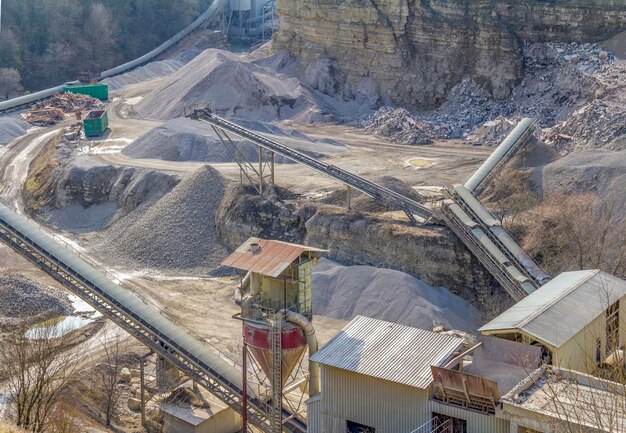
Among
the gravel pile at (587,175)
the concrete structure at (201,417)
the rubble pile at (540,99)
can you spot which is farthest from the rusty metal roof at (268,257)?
the rubble pile at (540,99)

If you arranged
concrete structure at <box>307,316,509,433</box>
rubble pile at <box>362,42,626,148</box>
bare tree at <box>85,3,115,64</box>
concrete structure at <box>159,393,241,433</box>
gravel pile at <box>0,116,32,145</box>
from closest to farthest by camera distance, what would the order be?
concrete structure at <box>307,316,509,433</box>
concrete structure at <box>159,393,241,433</box>
rubble pile at <box>362,42,626,148</box>
gravel pile at <box>0,116,32,145</box>
bare tree at <box>85,3,115,64</box>

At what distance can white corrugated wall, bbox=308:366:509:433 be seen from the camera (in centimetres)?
2363

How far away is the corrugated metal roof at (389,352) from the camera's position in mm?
24906

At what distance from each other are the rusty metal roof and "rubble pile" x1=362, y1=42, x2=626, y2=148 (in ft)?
82.5

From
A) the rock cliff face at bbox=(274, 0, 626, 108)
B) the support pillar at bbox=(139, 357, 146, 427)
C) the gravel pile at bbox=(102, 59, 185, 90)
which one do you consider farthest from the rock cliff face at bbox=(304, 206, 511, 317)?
the gravel pile at bbox=(102, 59, 185, 90)

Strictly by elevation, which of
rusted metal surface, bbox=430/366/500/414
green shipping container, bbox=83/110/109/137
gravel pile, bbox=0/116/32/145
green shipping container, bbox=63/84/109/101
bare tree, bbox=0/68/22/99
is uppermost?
rusted metal surface, bbox=430/366/500/414

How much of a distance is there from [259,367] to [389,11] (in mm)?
40214

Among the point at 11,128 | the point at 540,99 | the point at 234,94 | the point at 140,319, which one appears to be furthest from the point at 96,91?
the point at 140,319

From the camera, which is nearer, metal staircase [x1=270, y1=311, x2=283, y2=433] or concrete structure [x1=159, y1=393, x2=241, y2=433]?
metal staircase [x1=270, y1=311, x2=283, y2=433]

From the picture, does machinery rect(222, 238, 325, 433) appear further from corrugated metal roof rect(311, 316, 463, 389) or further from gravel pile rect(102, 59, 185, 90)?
gravel pile rect(102, 59, 185, 90)

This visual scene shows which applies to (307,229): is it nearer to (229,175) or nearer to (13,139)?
(229,175)

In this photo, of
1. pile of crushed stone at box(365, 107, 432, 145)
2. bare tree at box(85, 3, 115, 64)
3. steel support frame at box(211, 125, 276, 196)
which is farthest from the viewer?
bare tree at box(85, 3, 115, 64)

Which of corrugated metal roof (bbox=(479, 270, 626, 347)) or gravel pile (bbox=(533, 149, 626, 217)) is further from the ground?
corrugated metal roof (bbox=(479, 270, 626, 347))

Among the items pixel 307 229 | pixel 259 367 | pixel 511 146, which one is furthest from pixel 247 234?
pixel 259 367
